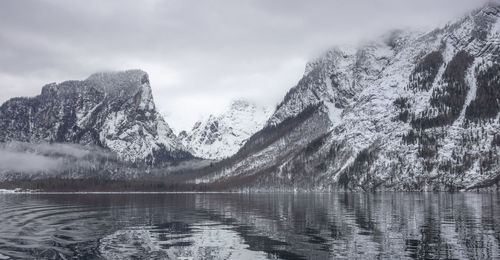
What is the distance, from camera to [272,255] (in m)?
45.7

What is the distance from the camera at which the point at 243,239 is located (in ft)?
189

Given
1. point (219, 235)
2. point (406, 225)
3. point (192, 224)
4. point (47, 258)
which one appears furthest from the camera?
point (192, 224)

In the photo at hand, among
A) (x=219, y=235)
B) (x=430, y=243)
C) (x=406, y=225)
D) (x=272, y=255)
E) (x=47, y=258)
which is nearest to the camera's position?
(x=47, y=258)

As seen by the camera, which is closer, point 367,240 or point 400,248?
point 400,248

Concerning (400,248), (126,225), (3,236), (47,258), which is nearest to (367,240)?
(400,248)

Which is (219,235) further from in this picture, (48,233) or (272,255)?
(48,233)

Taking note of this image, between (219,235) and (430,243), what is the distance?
25721 millimetres

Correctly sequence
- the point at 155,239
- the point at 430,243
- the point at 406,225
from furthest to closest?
1. the point at 406,225
2. the point at 155,239
3. the point at 430,243

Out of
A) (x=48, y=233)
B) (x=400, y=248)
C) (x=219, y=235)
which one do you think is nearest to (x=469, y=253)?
(x=400, y=248)

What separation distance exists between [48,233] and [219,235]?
73.5 ft

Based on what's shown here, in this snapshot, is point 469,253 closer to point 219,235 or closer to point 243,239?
point 243,239

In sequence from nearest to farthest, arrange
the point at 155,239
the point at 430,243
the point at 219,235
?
the point at 430,243 < the point at 155,239 < the point at 219,235

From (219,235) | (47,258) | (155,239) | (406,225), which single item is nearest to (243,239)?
(219,235)

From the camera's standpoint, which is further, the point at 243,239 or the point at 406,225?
the point at 406,225
